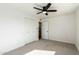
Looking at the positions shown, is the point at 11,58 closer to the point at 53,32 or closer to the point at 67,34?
the point at 67,34

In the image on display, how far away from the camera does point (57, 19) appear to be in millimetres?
6395

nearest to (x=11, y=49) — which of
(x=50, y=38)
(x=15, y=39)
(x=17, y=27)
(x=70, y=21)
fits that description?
(x=15, y=39)

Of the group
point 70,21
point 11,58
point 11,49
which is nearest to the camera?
point 11,58

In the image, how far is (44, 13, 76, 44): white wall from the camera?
17.9ft

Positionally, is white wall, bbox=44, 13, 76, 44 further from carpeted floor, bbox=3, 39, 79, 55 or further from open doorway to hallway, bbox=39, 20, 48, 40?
carpeted floor, bbox=3, 39, 79, 55

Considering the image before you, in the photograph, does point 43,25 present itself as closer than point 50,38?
No

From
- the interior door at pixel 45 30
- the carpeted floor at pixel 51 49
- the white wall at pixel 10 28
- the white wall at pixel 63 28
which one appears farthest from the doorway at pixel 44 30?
the white wall at pixel 10 28

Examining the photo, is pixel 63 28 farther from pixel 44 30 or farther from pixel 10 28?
pixel 10 28

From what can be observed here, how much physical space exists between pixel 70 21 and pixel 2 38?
189 inches

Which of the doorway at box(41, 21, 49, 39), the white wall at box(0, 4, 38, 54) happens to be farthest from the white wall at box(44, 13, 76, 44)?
the white wall at box(0, 4, 38, 54)

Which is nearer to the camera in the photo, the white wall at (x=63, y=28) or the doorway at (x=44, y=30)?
the white wall at (x=63, y=28)

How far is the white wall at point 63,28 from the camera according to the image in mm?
5453

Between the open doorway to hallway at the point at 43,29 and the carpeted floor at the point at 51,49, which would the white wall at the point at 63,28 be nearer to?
the open doorway to hallway at the point at 43,29

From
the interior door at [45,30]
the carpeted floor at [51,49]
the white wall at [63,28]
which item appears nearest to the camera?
the carpeted floor at [51,49]
